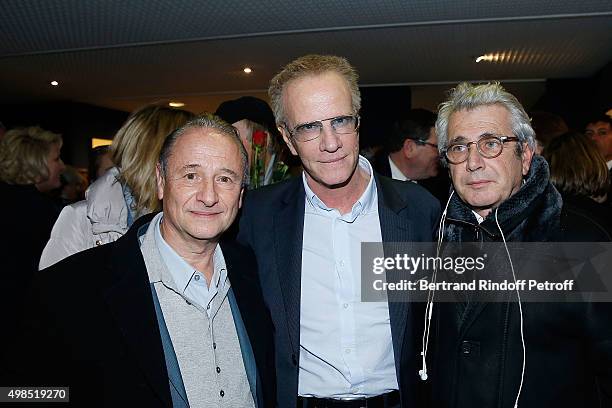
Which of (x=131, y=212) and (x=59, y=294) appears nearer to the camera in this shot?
(x=59, y=294)

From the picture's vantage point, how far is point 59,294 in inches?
62.6

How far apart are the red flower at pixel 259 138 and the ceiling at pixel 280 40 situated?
2812 mm

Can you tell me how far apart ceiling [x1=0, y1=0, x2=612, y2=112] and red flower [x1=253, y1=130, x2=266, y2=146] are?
111 inches

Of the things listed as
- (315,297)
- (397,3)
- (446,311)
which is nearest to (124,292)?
(315,297)

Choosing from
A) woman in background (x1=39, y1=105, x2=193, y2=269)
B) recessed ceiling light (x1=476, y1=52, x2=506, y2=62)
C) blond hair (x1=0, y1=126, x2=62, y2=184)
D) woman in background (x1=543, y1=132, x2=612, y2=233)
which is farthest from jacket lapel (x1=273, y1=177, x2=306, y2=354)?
recessed ceiling light (x1=476, y1=52, x2=506, y2=62)

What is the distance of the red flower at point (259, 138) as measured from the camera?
2.83 meters

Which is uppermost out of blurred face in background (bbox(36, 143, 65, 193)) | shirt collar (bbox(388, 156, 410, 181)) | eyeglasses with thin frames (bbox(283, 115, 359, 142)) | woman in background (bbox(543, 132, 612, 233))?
shirt collar (bbox(388, 156, 410, 181))

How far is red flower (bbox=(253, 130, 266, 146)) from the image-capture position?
9.29ft

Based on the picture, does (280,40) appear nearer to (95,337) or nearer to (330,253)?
(330,253)

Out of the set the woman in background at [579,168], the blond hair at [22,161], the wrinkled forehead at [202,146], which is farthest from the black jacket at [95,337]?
the woman in background at [579,168]

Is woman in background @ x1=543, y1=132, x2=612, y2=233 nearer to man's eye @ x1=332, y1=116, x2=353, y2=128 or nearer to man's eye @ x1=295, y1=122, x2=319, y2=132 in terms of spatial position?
man's eye @ x1=332, y1=116, x2=353, y2=128

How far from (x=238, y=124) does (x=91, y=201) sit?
90 centimetres

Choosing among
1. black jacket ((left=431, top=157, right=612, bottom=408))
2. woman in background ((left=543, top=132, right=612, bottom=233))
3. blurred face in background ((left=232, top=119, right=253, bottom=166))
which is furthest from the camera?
woman in background ((left=543, top=132, right=612, bottom=233))

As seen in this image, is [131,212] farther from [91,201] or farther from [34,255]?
[34,255]
